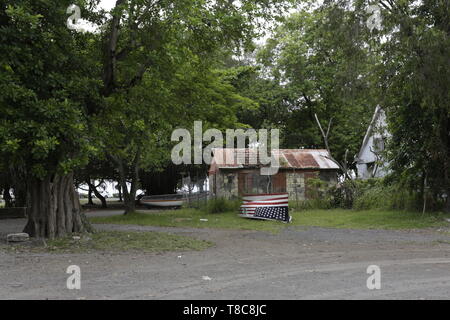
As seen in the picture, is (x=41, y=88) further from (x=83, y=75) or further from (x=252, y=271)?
(x=252, y=271)

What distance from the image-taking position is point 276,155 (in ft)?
99.5

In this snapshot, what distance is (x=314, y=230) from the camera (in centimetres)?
1647

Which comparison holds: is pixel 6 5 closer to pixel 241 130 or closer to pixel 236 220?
pixel 236 220

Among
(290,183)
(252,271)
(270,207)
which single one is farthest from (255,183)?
(252,271)

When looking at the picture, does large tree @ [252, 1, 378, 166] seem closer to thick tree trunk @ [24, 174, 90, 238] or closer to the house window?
the house window

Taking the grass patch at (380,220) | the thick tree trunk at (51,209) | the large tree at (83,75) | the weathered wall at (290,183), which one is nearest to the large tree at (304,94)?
the weathered wall at (290,183)

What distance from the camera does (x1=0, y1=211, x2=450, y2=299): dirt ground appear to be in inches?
264

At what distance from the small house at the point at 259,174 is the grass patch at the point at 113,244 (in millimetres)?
15366

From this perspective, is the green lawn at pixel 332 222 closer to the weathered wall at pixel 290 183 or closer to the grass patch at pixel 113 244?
the grass patch at pixel 113 244

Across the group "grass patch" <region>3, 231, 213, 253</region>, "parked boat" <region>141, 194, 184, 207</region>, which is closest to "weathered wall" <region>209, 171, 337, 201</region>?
"parked boat" <region>141, 194, 184, 207</region>

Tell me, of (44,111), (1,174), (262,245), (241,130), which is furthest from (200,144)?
(44,111)

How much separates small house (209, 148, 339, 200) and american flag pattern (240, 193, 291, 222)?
7.60m

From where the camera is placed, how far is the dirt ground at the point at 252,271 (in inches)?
264
